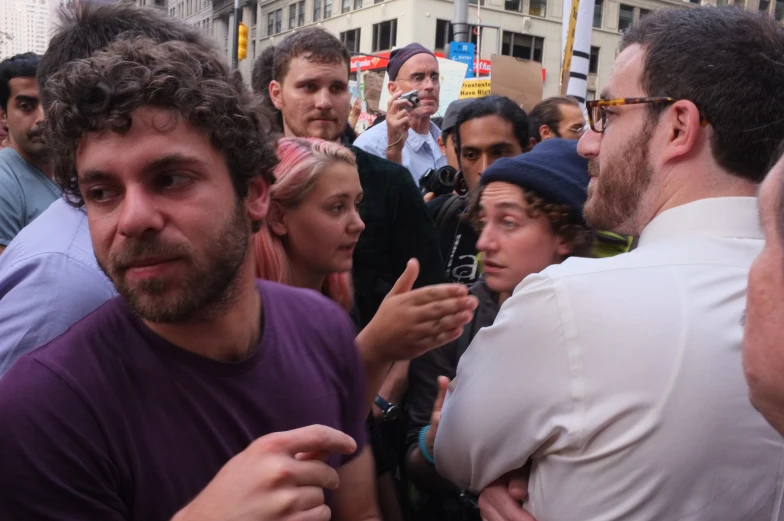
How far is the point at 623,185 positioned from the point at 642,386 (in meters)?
0.55

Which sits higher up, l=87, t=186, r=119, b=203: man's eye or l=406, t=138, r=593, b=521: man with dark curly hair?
l=87, t=186, r=119, b=203: man's eye

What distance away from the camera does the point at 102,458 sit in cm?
118

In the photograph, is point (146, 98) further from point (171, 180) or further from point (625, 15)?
point (625, 15)

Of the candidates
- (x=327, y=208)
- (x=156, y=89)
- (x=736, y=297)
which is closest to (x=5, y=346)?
(x=156, y=89)

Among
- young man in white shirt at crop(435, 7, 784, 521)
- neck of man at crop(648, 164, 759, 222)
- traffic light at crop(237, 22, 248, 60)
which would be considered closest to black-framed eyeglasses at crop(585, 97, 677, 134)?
young man in white shirt at crop(435, 7, 784, 521)

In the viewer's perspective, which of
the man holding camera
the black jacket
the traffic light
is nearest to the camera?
the black jacket

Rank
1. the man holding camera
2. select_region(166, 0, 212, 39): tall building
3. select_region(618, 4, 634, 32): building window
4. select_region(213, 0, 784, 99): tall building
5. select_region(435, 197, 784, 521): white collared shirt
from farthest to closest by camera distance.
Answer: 1. select_region(166, 0, 212, 39): tall building
2. select_region(618, 4, 634, 32): building window
3. select_region(213, 0, 784, 99): tall building
4. the man holding camera
5. select_region(435, 197, 784, 521): white collared shirt

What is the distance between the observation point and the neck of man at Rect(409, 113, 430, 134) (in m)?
5.12

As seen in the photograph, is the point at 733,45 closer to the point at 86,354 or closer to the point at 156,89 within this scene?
the point at 156,89

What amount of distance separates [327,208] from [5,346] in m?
1.24

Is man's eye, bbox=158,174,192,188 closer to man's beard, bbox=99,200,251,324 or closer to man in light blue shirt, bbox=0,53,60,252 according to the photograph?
man's beard, bbox=99,200,251,324

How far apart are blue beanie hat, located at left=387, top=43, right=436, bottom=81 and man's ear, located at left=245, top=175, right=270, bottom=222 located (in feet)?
13.2

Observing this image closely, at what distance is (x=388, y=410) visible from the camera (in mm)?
2412

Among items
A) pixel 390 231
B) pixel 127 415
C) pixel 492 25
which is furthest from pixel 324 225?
pixel 492 25
